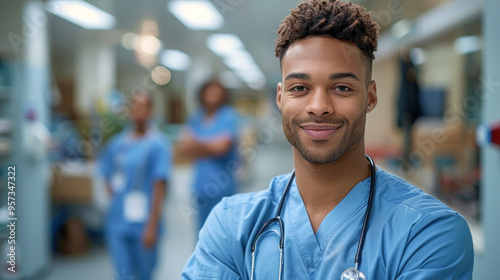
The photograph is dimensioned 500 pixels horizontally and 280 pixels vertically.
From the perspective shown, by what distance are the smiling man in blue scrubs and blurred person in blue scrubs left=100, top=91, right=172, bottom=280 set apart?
4.15ft

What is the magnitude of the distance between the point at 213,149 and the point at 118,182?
1.72 ft

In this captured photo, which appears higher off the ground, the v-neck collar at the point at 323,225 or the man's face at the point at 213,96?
the man's face at the point at 213,96

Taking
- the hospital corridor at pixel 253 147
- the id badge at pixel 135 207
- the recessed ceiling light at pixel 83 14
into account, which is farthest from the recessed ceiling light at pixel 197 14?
the id badge at pixel 135 207

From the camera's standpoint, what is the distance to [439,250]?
0.59 meters

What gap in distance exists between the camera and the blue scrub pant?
1944mm

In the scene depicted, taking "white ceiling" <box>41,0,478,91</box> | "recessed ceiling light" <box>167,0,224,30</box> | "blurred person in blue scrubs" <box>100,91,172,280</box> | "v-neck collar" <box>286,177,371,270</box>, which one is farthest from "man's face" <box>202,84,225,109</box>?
"recessed ceiling light" <box>167,0,224,30</box>

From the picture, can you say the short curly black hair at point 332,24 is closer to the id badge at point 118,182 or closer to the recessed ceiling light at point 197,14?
the id badge at point 118,182

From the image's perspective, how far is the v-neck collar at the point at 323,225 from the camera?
708 millimetres

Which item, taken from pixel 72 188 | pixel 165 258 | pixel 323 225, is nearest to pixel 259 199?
pixel 323 225

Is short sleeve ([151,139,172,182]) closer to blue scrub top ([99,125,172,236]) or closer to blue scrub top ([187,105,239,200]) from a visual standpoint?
blue scrub top ([99,125,172,236])

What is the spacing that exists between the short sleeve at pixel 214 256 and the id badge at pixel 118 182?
134 cm

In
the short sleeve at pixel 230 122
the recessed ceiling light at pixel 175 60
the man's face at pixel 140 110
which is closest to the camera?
the man's face at pixel 140 110

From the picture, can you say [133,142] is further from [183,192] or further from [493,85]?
[183,192]

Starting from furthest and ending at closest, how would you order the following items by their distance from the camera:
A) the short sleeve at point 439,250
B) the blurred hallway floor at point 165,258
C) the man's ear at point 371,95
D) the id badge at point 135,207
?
the blurred hallway floor at point 165,258 → the id badge at point 135,207 → the man's ear at point 371,95 → the short sleeve at point 439,250
